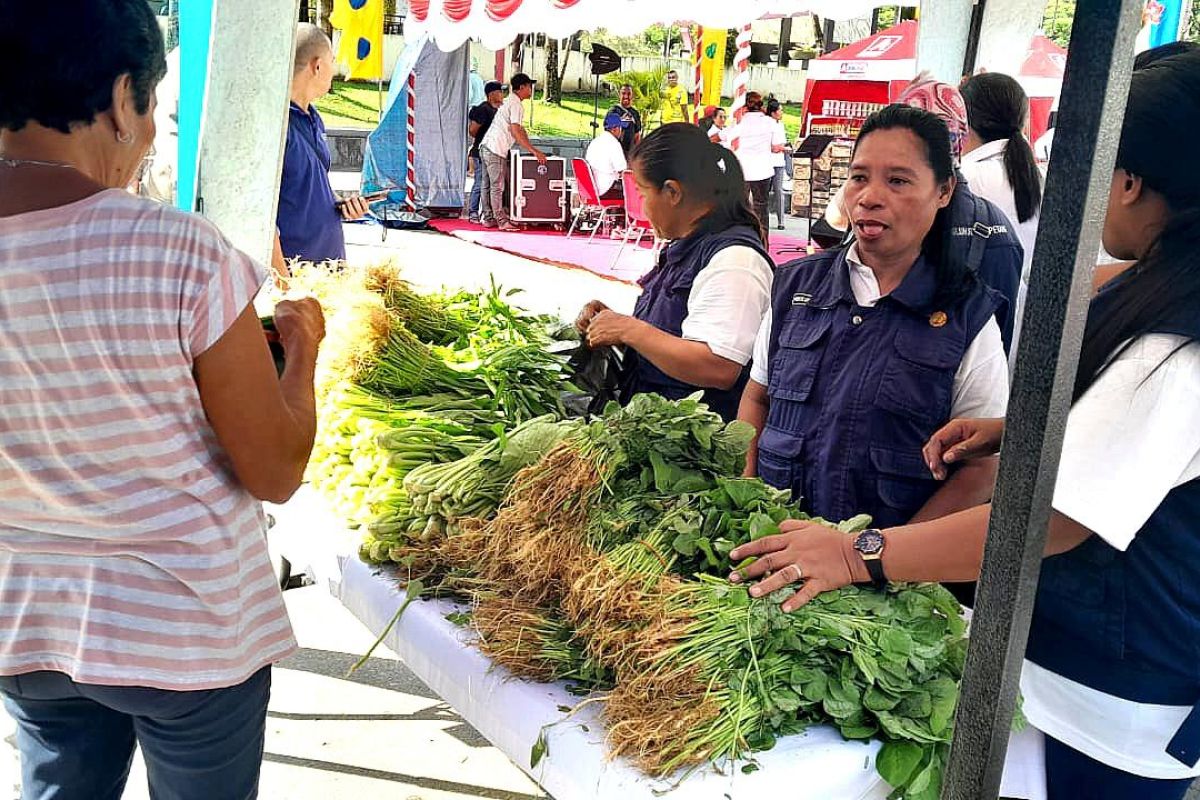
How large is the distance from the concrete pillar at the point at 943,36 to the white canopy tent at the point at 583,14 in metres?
1.25

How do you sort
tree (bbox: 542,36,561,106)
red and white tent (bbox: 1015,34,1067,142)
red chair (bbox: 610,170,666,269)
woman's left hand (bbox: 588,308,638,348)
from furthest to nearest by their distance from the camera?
tree (bbox: 542,36,561,106) → red chair (bbox: 610,170,666,269) → red and white tent (bbox: 1015,34,1067,142) → woman's left hand (bbox: 588,308,638,348)

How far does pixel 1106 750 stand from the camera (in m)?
1.60

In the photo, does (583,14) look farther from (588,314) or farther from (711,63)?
(711,63)

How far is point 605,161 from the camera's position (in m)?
13.3

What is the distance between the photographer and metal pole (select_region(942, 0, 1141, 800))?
3.40ft

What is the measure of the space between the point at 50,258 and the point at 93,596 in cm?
49

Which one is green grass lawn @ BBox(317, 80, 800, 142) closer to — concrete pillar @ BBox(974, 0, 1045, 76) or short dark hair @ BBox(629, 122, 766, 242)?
concrete pillar @ BBox(974, 0, 1045, 76)

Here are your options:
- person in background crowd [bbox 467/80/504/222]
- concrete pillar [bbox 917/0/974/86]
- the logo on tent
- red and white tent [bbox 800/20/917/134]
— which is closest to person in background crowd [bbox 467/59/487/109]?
person in background crowd [bbox 467/80/504/222]

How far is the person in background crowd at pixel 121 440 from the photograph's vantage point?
1396 millimetres

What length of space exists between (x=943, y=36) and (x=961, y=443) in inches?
188

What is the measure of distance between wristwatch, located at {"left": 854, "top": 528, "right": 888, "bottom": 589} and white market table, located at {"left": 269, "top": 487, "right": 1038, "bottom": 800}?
0.26 m

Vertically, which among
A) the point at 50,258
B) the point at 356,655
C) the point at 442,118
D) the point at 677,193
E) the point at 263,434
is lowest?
the point at 356,655

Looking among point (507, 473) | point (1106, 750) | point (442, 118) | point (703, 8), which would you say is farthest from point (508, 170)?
point (1106, 750)

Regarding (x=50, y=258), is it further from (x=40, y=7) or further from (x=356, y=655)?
(x=356, y=655)
